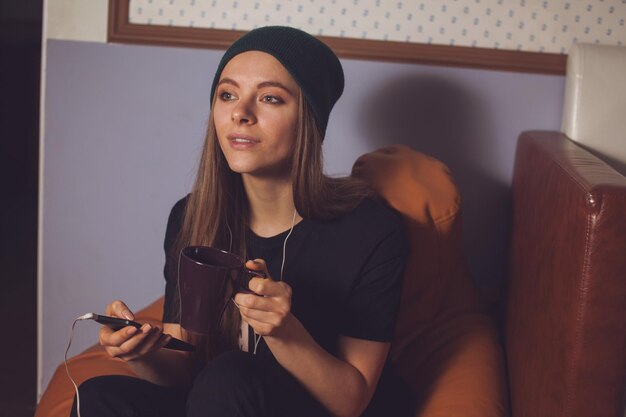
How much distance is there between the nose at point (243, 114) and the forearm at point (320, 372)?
36 centimetres

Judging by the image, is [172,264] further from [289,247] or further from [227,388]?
[227,388]

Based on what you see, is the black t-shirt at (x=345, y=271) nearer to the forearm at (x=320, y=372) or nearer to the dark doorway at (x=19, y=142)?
the forearm at (x=320, y=372)

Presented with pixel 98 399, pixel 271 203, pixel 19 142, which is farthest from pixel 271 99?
pixel 19 142

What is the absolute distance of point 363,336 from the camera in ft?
4.11

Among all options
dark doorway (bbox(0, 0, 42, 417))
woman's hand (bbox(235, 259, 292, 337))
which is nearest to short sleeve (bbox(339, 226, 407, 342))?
woman's hand (bbox(235, 259, 292, 337))

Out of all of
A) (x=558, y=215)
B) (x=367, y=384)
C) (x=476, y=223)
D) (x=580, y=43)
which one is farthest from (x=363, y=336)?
(x=580, y=43)

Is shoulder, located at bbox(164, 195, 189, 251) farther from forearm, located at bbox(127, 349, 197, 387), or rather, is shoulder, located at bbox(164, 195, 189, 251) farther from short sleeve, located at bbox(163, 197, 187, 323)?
forearm, located at bbox(127, 349, 197, 387)

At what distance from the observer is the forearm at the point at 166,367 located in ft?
4.18

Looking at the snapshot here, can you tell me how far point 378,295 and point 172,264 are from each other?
1.39 ft

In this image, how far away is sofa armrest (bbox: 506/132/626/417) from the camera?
1.01m

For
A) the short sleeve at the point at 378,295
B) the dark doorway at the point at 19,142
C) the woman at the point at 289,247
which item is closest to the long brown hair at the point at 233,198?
the woman at the point at 289,247

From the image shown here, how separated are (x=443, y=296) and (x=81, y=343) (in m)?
1.09

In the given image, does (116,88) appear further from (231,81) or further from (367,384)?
(367,384)

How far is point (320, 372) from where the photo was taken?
117cm
